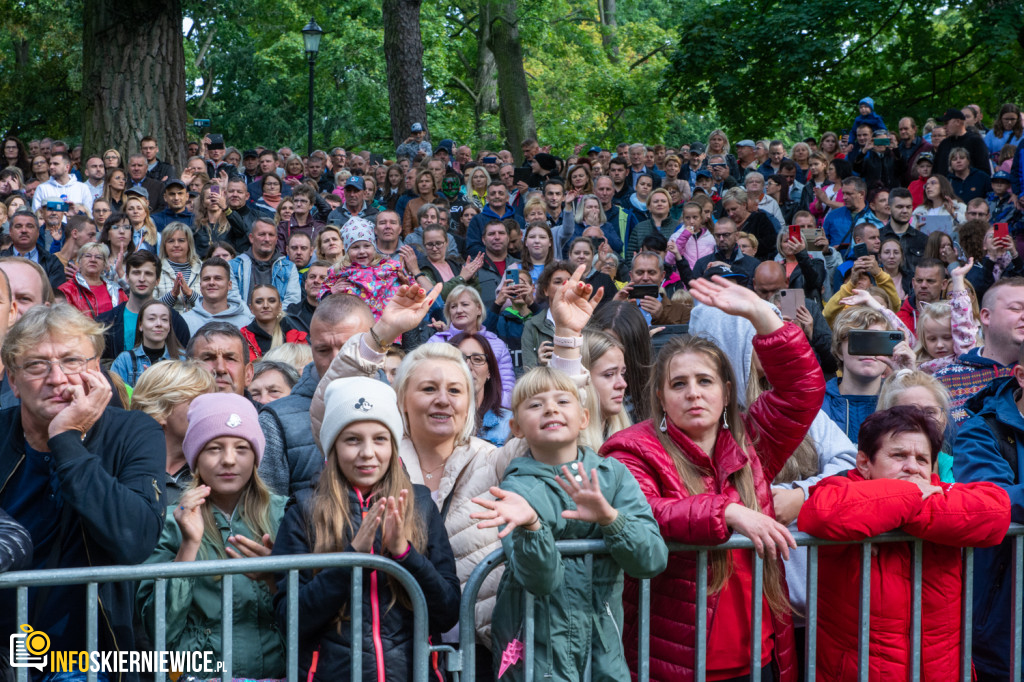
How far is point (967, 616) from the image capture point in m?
3.70

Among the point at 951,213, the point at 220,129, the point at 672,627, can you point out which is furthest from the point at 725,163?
the point at 220,129

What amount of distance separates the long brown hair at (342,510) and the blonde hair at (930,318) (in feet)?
12.6

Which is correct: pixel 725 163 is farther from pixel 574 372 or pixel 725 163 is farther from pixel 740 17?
pixel 574 372

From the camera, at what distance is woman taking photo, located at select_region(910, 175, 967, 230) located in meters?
13.0

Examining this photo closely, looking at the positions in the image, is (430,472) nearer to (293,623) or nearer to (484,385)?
(293,623)

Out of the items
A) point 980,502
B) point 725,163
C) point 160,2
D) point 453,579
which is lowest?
point 453,579

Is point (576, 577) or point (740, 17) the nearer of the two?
point (576, 577)

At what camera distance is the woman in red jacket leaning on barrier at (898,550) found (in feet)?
11.6

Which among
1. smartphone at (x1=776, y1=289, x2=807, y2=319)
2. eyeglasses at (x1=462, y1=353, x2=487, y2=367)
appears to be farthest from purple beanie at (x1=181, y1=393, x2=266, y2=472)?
smartphone at (x1=776, y1=289, x2=807, y2=319)

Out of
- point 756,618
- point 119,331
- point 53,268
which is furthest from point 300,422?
point 53,268

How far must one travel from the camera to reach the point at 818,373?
3.64 m

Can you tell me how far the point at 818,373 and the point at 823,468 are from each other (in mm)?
922

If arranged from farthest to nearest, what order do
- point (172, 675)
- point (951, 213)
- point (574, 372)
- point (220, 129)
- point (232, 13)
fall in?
point (220, 129)
point (232, 13)
point (951, 213)
point (574, 372)
point (172, 675)

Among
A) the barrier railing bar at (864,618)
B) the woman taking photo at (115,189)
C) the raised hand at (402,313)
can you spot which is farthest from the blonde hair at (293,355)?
the woman taking photo at (115,189)
